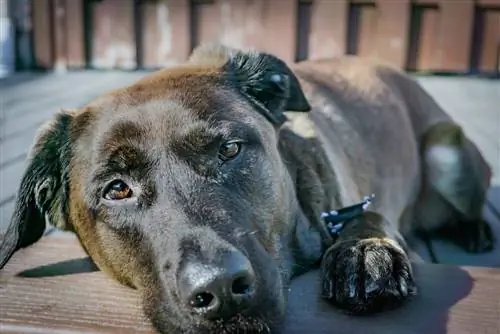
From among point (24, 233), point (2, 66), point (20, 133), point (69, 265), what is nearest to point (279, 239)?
point (69, 265)

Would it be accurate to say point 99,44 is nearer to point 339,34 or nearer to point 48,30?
point 48,30

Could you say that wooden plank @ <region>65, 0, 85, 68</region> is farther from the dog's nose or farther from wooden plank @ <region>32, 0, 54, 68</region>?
the dog's nose

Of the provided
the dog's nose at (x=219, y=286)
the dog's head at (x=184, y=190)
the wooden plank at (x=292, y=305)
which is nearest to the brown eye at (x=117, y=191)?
the dog's head at (x=184, y=190)

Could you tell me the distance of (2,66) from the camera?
6.39 meters

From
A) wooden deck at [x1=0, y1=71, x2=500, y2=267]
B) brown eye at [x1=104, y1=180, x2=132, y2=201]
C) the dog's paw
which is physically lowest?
wooden deck at [x1=0, y1=71, x2=500, y2=267]

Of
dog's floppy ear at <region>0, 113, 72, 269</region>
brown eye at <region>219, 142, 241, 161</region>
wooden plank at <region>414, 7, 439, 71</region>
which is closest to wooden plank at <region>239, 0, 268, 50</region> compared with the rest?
wooden plank at <region>414, 7, 439, 71</region>

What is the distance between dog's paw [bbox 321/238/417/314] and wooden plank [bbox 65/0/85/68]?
4762mm

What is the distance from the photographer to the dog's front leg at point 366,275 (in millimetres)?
1729

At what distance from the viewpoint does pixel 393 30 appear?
570 cm

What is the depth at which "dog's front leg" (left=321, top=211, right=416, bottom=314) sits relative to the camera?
5.67 ft

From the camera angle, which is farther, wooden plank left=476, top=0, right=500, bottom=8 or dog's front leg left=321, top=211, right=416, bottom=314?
wooden plank left=476, top=0, right=500, bottom=8

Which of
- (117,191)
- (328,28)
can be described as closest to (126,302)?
(117,191)

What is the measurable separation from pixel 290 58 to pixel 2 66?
2.57 m

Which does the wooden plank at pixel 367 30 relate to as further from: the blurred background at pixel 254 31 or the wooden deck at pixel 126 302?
the wooden deck at pixel 126 302
